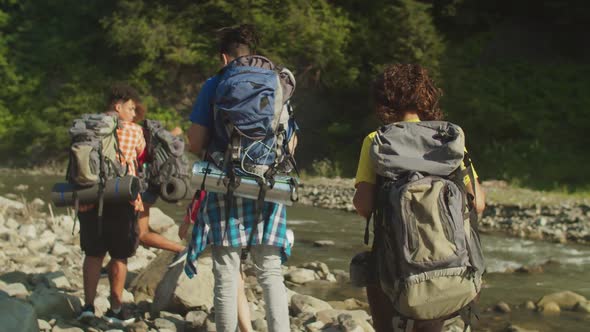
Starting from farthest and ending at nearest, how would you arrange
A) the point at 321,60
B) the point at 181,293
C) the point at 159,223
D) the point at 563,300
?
the point at 321,60 < the point at 159,223 < the point at 563,300 < the point at 181,293

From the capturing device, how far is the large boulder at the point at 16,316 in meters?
3.66

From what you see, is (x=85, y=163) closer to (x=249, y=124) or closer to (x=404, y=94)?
(x=249, y=124)

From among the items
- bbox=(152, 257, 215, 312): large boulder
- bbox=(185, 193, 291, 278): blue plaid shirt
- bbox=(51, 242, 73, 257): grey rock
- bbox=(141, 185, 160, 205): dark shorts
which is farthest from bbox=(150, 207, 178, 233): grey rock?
bbox=(185, 193, 291, 278): blue plaid shirt

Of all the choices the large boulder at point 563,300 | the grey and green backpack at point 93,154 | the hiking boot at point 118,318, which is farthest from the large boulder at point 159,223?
the large boulder at point 563,300

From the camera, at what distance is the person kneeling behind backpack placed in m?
3.12

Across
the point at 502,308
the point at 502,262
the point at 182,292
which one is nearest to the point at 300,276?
the point at 502,308

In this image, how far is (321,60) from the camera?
26.0 meters

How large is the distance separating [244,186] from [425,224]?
3.27ft

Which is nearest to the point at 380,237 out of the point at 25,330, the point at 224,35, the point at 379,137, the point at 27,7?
the point at 379,137

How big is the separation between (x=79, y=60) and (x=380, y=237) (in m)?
27.2

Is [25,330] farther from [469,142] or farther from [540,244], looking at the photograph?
[469,142]

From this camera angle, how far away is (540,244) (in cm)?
1180

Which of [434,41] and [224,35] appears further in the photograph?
[434,41]

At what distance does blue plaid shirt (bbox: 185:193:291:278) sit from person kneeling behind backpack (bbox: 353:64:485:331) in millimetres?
648
